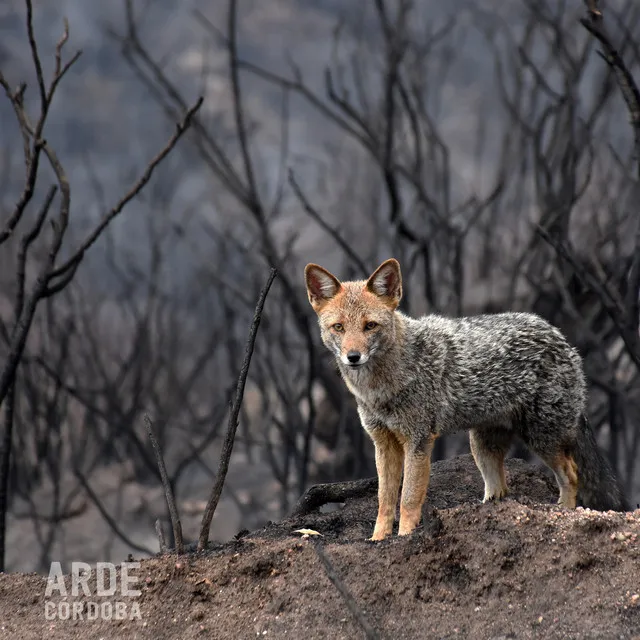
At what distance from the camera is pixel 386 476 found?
18.7ft

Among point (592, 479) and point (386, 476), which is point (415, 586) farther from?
point (592, 479)

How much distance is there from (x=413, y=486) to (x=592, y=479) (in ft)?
5.56

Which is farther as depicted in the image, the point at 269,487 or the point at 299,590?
the point at 269,487

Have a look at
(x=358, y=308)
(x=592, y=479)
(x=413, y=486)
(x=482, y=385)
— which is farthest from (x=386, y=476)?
(x=592, y=479)

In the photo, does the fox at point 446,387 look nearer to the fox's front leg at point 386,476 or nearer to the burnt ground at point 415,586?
the fox's front leg at point 386,476

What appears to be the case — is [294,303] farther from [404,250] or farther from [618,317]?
[618,317]

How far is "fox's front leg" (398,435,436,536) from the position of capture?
17.8ft

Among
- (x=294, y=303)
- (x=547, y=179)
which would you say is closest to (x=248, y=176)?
(x=294, y=303)

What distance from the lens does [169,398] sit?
16.1 metres

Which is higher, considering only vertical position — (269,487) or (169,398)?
(169,398)

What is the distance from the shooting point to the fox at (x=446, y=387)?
5.47m

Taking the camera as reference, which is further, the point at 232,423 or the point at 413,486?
the point at 413,486

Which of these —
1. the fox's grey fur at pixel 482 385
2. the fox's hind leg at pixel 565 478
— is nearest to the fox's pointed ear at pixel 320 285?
the fox's grey fur at pixel 482 385

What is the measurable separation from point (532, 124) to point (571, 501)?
8.91 meters
